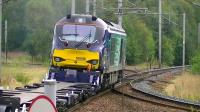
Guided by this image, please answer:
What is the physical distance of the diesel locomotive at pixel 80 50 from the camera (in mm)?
19609

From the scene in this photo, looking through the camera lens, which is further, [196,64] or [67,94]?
[196,64]

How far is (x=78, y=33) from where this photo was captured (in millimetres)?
20078

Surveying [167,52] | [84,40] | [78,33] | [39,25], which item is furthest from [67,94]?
[167,52]

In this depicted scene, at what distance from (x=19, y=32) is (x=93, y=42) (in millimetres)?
59728

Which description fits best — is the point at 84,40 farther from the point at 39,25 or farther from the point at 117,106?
the point at 39,25

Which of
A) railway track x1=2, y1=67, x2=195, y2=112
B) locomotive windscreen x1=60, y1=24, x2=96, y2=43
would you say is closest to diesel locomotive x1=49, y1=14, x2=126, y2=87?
locomotive windscreen x1=60, y1=24, x2=96, y2=43

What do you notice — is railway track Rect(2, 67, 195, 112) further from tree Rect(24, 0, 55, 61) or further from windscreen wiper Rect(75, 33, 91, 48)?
tree Rect(24, 0, 55, 61)

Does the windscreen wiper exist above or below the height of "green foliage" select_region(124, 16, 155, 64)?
A: above

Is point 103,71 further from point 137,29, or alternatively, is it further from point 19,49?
point 19,49

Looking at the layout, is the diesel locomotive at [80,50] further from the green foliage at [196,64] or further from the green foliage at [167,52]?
the green foliage at [167,52]

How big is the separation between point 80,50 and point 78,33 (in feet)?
2.29

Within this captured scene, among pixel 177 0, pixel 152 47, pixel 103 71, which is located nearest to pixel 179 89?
pixel 103 71

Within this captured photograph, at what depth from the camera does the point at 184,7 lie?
96.1 m

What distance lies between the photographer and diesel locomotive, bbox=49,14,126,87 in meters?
19.6
